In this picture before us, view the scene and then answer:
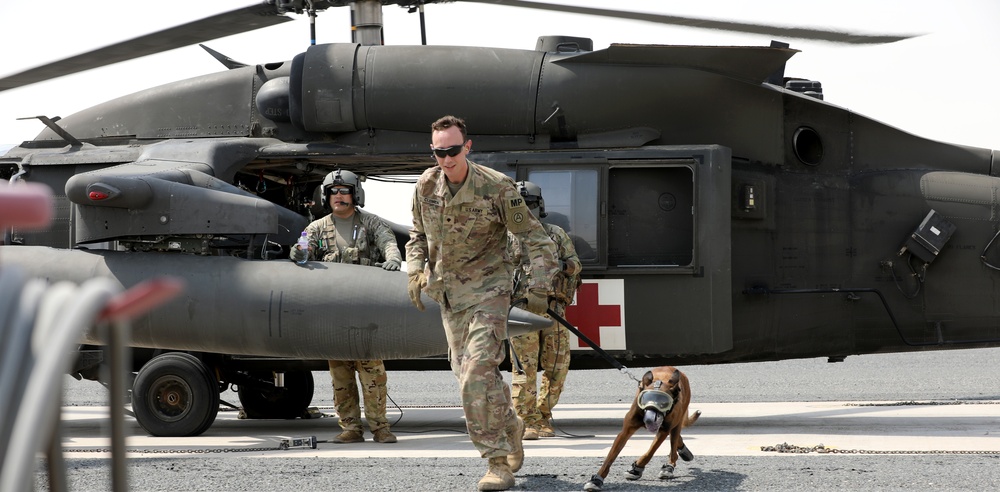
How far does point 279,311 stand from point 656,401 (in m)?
3.31

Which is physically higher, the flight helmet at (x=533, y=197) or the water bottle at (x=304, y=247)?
the flight helmet at (x=533, y=197)

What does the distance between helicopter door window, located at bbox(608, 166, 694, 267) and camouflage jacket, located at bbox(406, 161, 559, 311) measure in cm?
264

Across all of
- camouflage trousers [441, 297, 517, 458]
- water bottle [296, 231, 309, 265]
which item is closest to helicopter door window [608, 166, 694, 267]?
water bottle [296, 231, 309, 265]

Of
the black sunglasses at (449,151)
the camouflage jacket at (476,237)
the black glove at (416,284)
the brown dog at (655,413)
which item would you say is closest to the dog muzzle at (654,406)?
the brown dog at (655,413)

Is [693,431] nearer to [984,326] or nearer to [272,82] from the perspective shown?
[984,326]

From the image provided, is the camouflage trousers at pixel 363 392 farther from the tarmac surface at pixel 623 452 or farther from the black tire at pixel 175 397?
the black tire at pixel 175 397

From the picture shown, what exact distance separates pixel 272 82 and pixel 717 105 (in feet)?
11.5

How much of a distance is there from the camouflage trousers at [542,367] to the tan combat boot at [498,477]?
217 centimetres

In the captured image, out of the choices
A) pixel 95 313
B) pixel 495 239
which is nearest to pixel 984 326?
pixel 495 239

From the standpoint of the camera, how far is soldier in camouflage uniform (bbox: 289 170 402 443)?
7961 mm

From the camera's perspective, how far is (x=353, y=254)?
8180mm

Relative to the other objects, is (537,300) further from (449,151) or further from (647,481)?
(647,481)

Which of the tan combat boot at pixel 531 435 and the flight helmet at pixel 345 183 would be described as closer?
the tan combat boot at pixel 531 435

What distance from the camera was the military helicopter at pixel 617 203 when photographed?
323 inches
